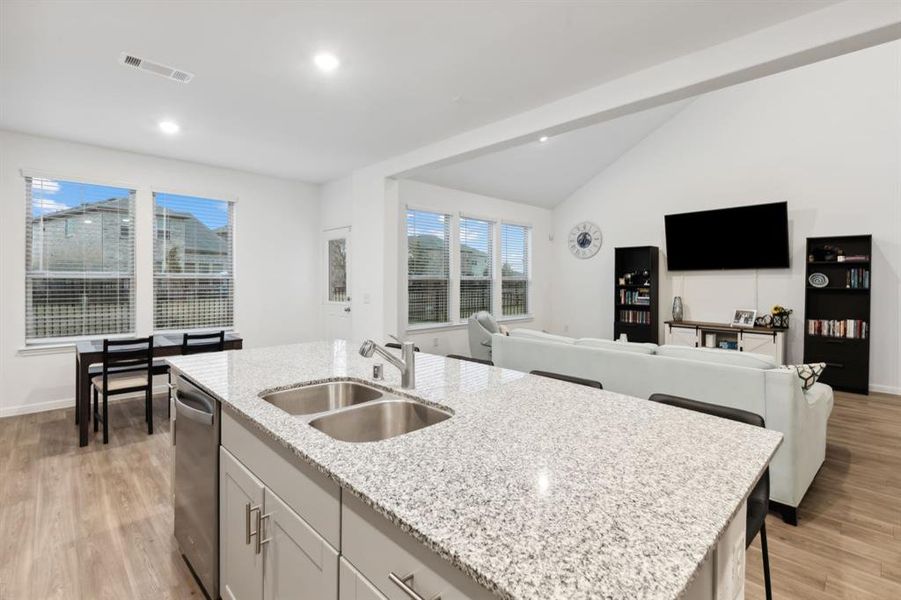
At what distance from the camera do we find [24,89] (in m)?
3.19

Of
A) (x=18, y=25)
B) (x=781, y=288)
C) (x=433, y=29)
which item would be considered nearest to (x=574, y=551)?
(x=433, y=29)

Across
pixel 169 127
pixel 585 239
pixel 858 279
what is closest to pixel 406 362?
pixel 169 127

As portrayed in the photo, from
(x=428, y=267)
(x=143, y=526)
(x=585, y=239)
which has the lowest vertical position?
(x=143, y=526)

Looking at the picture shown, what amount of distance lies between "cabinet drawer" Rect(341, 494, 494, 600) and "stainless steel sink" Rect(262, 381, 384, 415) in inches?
32.2

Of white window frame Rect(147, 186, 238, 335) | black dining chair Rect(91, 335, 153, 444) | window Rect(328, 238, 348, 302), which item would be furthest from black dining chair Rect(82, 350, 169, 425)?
window Rect(328, 238, 348, 302)

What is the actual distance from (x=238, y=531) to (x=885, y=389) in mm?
6677

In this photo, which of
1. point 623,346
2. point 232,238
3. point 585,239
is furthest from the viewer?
point 585,239

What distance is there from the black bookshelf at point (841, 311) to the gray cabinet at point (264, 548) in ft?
20.1

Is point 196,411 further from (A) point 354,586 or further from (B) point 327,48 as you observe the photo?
(B) point 327,48

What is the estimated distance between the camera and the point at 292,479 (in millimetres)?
1188

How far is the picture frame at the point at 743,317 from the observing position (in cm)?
574

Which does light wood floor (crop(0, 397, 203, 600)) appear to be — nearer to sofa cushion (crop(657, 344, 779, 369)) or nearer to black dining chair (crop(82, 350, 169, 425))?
black dining chair (crop(82, 350, 169, 425))

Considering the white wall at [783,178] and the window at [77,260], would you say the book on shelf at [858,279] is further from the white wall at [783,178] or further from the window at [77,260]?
the window at [77,260]

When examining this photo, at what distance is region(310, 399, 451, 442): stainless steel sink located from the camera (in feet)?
5.03
